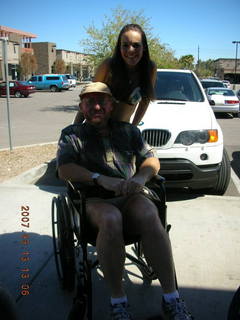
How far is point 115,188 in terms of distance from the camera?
2295 millimetres

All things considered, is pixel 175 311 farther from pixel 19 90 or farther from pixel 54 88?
pixel 54 88

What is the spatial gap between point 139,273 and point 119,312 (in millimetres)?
895

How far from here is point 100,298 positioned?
251 centimetres

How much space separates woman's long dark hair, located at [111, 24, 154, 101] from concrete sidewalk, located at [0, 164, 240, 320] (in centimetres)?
148

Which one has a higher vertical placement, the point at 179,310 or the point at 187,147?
the point at 187,147

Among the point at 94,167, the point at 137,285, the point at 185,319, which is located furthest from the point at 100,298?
the point at 94,167

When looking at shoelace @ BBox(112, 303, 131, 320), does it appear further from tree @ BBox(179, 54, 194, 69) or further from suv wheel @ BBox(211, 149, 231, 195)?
tree @ BBox(179, 54, 194, 69)

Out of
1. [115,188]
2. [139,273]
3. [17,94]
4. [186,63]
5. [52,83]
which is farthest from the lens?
[186,63]

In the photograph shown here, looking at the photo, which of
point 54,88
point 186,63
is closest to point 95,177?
point 54,88

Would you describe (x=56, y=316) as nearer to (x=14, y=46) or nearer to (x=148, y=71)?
(x=148, y=71)

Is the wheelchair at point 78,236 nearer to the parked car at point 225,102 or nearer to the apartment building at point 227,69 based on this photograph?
the parked car at point 225,102

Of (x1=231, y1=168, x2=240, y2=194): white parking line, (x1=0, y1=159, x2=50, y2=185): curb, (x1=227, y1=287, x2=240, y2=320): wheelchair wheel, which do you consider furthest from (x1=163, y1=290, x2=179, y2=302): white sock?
(x1=0, y1=159, x2=50, y2=185): curb

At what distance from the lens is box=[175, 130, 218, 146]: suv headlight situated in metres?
4.18

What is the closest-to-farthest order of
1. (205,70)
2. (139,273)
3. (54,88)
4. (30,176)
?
(139,273) < (30,176) < (54,88) < (205,70)
